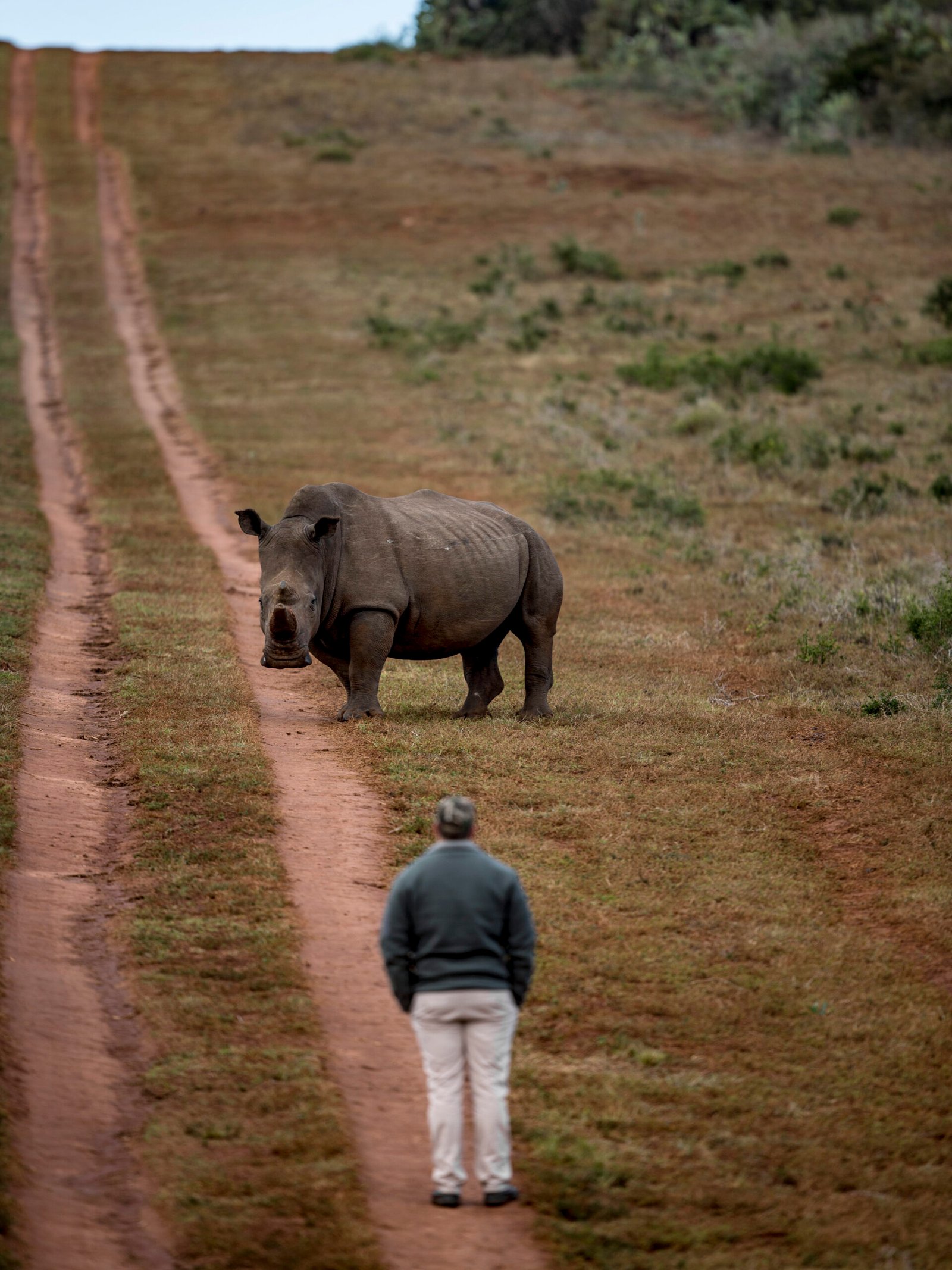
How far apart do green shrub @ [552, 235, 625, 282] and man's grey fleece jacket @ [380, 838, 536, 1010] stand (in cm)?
4479

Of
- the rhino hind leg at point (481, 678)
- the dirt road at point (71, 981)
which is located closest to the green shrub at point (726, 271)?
the dirt road at point (71, 981)

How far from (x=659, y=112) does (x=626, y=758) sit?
6878 centimetres

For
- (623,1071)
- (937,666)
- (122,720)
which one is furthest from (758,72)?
(623,1071)

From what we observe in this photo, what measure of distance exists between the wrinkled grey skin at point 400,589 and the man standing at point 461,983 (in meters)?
6.28

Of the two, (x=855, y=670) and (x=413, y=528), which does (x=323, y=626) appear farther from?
(x=855, y=670)

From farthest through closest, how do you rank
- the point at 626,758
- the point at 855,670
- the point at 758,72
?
the point at 758,72 < the point at 855,670 < the point at 626,758

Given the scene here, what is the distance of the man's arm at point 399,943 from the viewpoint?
7059mm

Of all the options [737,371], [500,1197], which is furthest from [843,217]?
[500,1197]

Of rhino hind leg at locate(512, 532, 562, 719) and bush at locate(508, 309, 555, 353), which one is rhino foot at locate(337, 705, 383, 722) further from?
bush at locate(508, 309, 555, 353)

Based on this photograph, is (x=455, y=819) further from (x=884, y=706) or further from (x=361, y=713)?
(x=884, y=706)

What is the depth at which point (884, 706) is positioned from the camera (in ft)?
50.1

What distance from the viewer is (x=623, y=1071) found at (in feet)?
27.3

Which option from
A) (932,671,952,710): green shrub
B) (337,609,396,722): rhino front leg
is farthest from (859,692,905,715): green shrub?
(337,609,396,722): rhino front leg

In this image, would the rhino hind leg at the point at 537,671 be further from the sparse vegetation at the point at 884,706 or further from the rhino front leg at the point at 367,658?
the sparse vegetation at the point at 884,706
